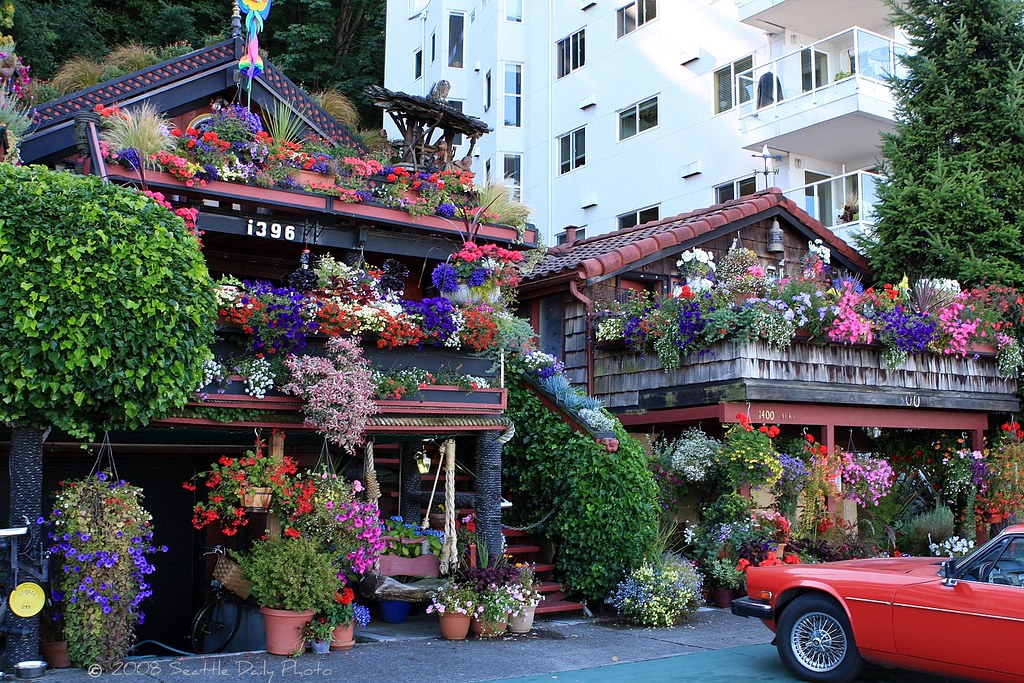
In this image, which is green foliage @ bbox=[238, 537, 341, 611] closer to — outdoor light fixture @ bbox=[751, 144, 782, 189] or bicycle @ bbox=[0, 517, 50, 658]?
bicycle @ bbox=[0, 517, 50, 658]

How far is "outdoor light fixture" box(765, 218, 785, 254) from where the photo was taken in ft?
54.7

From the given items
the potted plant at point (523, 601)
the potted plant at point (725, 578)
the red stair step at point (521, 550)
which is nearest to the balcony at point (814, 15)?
the potted plant at point (725, 578)

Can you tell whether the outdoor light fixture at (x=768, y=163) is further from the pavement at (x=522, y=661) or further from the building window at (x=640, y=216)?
the pavement at (x=522, y=661)

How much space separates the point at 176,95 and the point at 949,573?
10.3 metres

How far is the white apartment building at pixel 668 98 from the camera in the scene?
18703 millimetres

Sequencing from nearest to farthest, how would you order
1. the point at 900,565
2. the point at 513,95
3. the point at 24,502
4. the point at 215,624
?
the point at 24,502 < the point at 900,565 < the point at 215,624 < the point at 513,95

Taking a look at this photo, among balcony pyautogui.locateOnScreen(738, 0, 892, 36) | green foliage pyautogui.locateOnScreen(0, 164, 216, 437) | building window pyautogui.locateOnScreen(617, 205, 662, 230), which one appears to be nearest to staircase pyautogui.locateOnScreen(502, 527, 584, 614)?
green foliage pyautogui.locateOnScreen(0, 164, 216, 437)

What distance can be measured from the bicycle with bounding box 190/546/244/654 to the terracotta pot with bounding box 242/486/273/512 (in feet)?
3.79

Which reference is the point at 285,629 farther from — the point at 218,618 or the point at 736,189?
the point at 736,189

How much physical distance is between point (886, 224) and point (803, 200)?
261 cm

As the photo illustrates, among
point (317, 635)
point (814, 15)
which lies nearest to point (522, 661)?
point (317, 635)

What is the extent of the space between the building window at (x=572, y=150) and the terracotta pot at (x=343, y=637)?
17.5 metres

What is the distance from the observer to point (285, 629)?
354 inches

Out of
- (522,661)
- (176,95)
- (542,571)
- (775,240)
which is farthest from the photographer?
(775,240)
